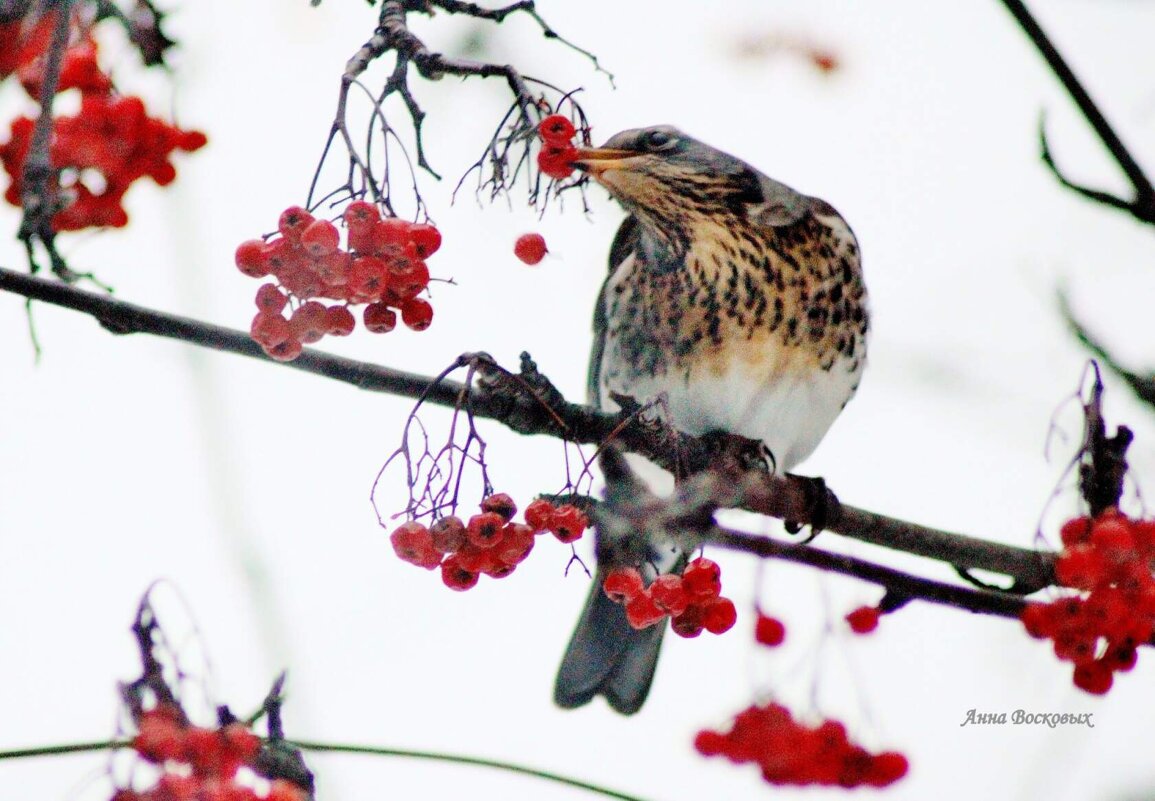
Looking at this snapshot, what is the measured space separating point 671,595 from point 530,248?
1.71ft

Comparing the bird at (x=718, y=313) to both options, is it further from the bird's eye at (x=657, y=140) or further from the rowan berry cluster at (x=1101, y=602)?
the rowan berry cluster at (x=1101, y=602)

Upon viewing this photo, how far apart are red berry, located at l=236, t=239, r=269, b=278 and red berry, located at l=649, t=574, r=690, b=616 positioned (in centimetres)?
68

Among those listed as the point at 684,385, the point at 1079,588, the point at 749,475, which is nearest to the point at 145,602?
the point at 749,475

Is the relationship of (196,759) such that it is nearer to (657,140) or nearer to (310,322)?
(310,322)

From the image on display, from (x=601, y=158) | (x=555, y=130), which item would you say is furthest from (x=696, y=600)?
(x=601, y=158)

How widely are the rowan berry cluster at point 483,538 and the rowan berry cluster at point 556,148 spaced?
0.46 meters

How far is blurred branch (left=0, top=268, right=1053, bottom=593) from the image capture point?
171 centimetres

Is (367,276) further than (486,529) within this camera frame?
No

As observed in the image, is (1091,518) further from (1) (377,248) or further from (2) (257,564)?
(2) (257,564)

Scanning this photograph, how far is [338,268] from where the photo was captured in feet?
4.90

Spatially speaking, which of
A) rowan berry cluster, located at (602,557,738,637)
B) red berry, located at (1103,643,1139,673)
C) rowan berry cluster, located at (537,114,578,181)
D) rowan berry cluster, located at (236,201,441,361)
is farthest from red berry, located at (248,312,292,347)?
red berry, located at (1103,643,1139,673)

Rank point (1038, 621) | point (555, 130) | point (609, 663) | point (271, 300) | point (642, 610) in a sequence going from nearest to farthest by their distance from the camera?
point (271, 300), point (555, 130), point (642, 610), point (1038, 621), point (609, 663)

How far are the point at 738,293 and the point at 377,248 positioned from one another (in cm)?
151

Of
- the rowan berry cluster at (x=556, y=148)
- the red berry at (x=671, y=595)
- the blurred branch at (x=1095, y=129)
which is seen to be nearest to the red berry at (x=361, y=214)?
the rowan berry cluster at (x=556, y=148)
